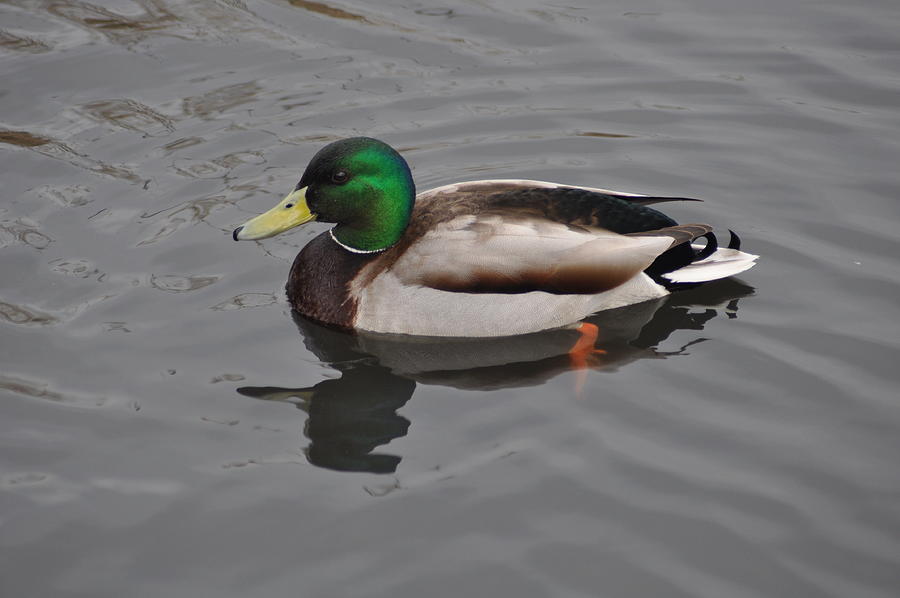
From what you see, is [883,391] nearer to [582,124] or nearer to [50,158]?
[582,124]

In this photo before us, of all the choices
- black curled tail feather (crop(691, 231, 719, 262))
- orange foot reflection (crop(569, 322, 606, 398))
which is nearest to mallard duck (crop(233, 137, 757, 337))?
black curled tail feather (crop(691, 231, 719, 262))

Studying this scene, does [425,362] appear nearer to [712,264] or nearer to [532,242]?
[532,242]

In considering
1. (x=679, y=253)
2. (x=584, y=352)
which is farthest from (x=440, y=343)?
(x=679, y=253)

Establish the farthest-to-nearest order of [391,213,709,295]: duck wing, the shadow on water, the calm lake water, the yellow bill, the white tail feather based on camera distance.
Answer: the white tail feather
the yellow bill
[391,213,709,295]: duck wing
the shadow on water
the calm lake water

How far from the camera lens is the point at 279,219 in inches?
269

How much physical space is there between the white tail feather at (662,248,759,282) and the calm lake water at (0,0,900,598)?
233 mm

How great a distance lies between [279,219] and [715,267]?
2.68m

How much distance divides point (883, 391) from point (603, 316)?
1724 mm

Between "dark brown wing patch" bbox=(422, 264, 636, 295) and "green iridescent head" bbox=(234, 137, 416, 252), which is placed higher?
"green iridescent head" bbox=(234, 137, 416, 252)

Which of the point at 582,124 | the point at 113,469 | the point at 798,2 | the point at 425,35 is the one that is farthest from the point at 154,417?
the point at 798,2

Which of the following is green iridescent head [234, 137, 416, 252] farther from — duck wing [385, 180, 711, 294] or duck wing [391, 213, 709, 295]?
duck wing [391, 213, 709, 295]

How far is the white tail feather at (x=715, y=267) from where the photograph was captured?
22.8 feet

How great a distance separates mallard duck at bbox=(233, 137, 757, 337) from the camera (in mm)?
6625

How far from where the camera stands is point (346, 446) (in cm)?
592
